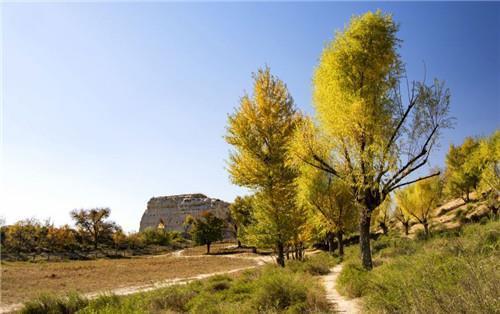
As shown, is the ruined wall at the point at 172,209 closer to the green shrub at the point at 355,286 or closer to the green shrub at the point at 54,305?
the green shrub at the point at 54,305

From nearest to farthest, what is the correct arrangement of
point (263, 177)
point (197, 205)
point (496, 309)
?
point (496, 309) → point (263, 177) → point (197, 205)

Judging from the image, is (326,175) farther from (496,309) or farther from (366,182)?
(496,309)

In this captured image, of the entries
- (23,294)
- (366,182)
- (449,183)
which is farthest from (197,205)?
(366,182)

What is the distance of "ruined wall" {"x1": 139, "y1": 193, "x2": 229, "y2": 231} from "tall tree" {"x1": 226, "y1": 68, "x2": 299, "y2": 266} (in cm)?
14218

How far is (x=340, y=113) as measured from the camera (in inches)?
382

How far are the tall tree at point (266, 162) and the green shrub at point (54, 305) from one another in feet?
22.8

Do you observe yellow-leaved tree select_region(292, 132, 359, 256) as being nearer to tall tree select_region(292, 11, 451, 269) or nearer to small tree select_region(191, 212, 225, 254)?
tall tree select_region(292, 11, 451, 269)

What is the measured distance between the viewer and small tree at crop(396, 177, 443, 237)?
119ft

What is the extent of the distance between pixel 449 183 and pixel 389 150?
4623 cm

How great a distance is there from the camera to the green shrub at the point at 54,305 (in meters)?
10.4

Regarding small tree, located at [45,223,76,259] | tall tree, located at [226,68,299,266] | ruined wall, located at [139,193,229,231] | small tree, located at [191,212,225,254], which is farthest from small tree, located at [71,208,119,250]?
tall tree, located at [226,68,299,266]

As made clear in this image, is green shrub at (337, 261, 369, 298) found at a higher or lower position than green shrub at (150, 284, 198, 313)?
higher

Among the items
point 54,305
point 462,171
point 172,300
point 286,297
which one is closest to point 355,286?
point 286,297

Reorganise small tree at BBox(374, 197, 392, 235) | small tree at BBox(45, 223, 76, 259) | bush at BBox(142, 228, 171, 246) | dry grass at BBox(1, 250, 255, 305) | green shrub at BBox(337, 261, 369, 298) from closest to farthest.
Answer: green shrub at BBox(337, 261, 369, 298), dry grass at BBox(1, 250, 255, 305), small tree at BBox(374, 197, 392, 235), small tree at BBox(45, 223, 76, 259), bush at BBox(142, 228, 171, 246)
